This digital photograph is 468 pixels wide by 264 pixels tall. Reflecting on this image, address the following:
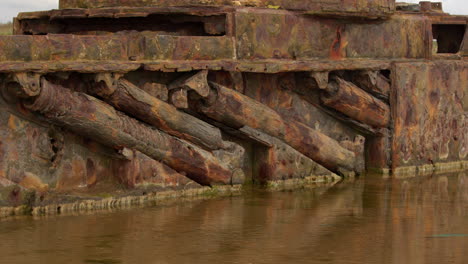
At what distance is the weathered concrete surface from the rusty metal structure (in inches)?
0.7

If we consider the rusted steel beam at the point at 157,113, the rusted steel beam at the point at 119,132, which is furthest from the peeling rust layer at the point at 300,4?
the rusted steel beam at the point at 119,132

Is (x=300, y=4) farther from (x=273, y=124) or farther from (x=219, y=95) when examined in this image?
(x=219, y=95)

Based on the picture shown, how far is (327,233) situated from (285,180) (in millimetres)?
2502

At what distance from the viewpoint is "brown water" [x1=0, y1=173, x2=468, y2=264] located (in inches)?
258

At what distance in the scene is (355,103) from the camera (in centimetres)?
1062

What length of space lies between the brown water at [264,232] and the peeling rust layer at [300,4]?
195cm

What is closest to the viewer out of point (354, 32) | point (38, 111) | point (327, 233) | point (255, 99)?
point (327, 233)

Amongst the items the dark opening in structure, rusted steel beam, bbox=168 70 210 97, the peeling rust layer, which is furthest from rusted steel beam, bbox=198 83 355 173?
the dark opening in structure

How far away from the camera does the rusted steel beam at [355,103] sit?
34.2 feet

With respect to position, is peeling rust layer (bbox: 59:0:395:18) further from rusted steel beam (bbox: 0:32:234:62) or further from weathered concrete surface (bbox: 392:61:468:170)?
weathered concrete surface (bbox: 392:61:468:170)

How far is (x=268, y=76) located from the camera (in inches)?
392

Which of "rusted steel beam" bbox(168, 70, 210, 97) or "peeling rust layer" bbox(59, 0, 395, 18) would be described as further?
"peeling rust layer" bbox(59, 0, 395, 18)

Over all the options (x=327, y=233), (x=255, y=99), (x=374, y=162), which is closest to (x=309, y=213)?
(x=327, y=233)

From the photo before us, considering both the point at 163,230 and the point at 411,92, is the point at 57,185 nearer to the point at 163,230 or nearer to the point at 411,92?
the point at 163,230
